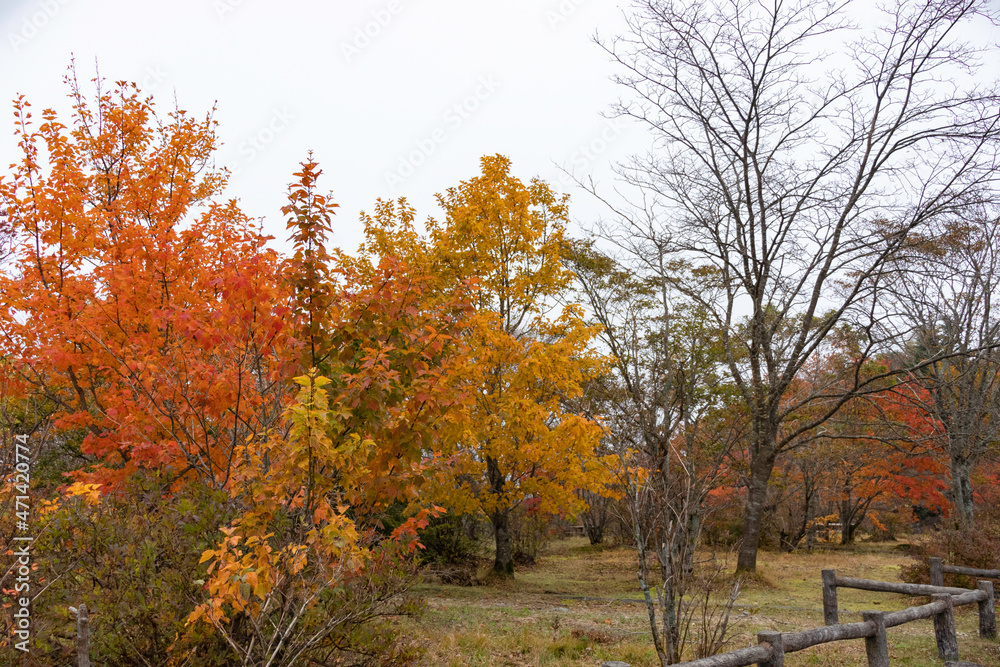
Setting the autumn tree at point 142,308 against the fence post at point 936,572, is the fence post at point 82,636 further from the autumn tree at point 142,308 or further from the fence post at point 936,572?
the fence post at point 936,572

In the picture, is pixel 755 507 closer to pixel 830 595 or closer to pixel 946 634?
pixel 830 595

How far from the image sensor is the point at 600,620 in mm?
9117

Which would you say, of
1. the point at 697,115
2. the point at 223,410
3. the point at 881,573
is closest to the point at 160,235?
the point at 223,410

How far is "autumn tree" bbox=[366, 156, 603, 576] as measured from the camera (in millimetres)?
11227

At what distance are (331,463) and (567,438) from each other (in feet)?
25.8

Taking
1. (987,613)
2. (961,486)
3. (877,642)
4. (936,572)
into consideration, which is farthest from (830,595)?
(961,486)

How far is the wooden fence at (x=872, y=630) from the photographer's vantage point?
4430 mm

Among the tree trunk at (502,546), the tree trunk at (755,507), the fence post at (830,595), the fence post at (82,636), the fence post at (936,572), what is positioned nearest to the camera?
the fence post at (82,636)

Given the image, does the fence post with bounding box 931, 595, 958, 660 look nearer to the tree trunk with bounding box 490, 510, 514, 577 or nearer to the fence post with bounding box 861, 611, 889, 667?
the fence post with bounding box 861, 611, 889, 667

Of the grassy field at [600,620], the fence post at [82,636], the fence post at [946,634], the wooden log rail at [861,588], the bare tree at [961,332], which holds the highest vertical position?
the bare tree at [961,332]

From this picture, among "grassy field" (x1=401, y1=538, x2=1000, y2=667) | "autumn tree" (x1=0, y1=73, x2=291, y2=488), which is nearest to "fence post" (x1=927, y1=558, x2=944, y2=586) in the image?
"grassy field" (x1=401, y1=538, x2=1000, y2=667)

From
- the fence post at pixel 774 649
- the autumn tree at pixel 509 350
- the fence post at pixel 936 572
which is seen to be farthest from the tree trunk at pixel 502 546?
the fence post at pixel 774 649

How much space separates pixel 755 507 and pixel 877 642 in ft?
33.0

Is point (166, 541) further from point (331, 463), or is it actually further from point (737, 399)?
point (737, 399)
